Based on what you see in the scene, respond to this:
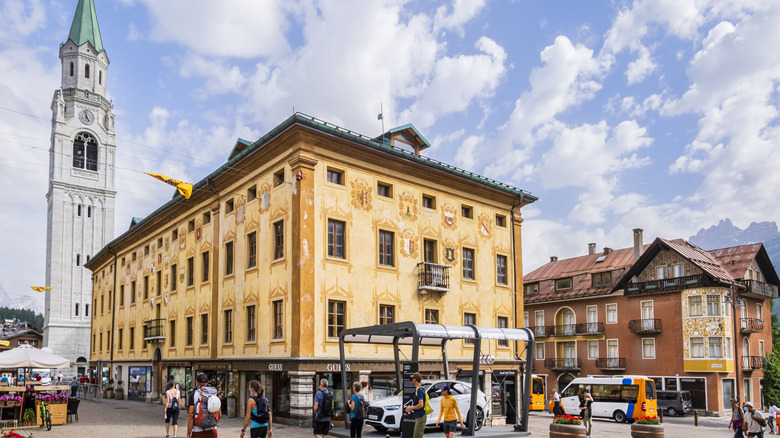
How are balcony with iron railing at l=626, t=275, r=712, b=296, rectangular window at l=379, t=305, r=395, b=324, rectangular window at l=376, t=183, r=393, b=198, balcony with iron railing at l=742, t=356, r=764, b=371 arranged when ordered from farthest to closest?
balcony with iron railing at l=742, t=356, r=764, b=371 < balcony with iron railing at l=626, t=275, r=712, b=296 < rectangular window at l=376, t=183, r=393, b=198 < rectangular window at l=379, t=305, r=395, b=324

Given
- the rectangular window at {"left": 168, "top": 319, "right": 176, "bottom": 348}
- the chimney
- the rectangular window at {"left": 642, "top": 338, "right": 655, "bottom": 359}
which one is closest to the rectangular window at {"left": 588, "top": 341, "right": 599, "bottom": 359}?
the rectangular window at {"left": 642, "top": 338, "right": 655, "bottom": 359}

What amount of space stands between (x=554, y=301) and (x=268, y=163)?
34.1 metres

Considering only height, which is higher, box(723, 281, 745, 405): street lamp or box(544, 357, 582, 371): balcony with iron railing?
box(723, 281, 745, 405): street lamp

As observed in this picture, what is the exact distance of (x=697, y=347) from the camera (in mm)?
46031

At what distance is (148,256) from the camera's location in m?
44.8

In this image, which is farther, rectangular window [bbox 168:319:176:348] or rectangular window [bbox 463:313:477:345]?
rectangular window [bbox 168:319:176:348]

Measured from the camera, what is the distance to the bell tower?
287ft

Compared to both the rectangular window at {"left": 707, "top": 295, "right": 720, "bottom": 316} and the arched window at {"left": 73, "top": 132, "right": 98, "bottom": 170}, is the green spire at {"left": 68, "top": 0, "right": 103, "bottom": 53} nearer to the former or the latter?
the arched window at {"left": 73, "top": 132, "right": 98, "bottom": 170}

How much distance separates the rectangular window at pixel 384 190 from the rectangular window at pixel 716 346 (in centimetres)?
2759

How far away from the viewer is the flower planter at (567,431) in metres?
20.3

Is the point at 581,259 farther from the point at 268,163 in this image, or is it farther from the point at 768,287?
the point at 268,163

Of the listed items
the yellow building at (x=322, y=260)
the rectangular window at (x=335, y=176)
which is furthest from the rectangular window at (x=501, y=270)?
the rectangular window at (x=335, y=176)

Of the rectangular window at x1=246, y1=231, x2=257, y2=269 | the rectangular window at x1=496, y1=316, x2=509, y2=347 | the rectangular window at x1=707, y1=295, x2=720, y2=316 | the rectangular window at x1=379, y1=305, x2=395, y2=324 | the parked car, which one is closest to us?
the rectangular window at x1=379, y1=305, x2=395, y2=324

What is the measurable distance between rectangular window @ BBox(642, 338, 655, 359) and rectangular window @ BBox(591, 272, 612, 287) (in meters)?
6.00
